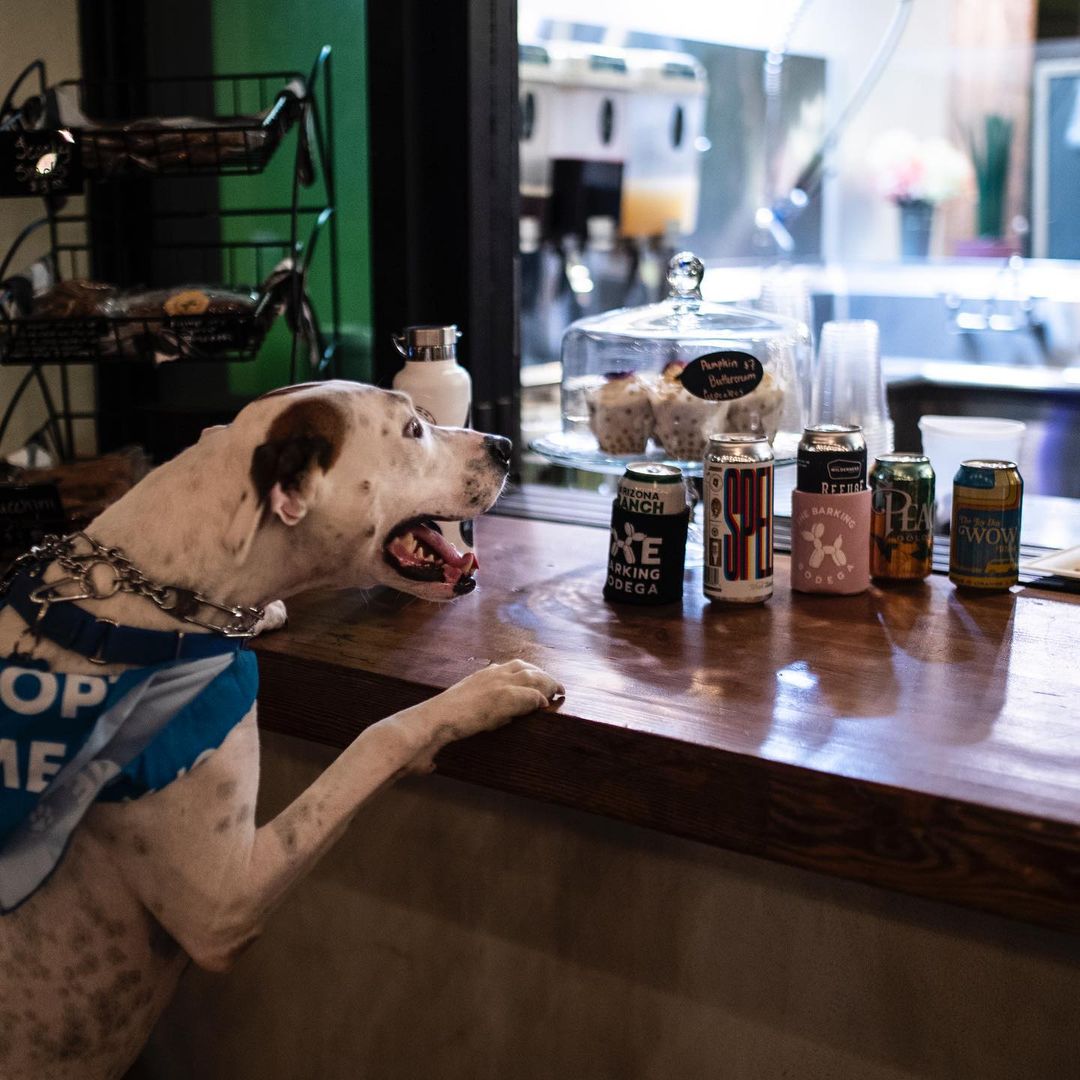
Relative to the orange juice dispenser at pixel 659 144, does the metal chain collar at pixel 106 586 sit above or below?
below

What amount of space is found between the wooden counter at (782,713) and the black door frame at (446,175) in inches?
22.6

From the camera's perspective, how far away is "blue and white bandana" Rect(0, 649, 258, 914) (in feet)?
3.62

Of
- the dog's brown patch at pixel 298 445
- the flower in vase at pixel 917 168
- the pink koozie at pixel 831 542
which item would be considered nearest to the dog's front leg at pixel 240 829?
the dog's brown patch at pixel 298 445

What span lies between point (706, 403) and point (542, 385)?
119 centimetres

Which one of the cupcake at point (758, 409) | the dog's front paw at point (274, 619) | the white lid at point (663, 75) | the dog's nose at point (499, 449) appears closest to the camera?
the dog's nose at point (499, 449)

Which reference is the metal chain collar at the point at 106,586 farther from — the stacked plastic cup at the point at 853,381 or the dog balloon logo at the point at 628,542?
the stacked plastic cup at the point at 853,381

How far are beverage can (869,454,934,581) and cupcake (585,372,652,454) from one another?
326 mm

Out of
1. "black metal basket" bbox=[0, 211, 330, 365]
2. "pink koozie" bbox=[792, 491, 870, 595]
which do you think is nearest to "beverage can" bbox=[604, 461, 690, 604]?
"pink koozie" bbox=[792, 491, 870, 595]

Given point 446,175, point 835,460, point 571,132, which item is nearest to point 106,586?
point 835,460

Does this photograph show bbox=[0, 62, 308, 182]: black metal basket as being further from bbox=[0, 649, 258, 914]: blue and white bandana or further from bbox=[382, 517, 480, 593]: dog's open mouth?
bbox=[0, 649, 258, 914]: blue and white bandana

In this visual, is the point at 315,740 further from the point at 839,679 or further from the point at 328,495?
the point at 839,679

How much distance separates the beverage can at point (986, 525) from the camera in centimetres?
153

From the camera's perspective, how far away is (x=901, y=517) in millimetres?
1590

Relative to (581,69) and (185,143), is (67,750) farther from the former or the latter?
(581,69)
